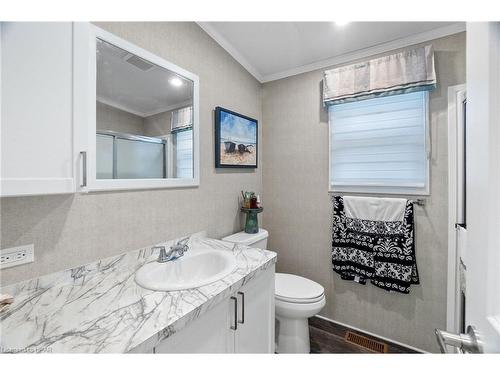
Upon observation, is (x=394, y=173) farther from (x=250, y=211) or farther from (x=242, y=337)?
(x=242, y=337)

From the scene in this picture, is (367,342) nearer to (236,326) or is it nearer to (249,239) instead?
(249,239)

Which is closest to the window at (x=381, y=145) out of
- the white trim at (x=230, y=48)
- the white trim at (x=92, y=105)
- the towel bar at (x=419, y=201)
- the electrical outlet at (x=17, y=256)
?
the towel bar at (x=419, y=201)

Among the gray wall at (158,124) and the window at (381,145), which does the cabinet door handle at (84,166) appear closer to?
the gray wall at (158,124)

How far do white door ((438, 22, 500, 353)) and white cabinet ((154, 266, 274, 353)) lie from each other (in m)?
0.73

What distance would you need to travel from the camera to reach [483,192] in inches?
15.6

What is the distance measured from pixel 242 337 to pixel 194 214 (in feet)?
2.65

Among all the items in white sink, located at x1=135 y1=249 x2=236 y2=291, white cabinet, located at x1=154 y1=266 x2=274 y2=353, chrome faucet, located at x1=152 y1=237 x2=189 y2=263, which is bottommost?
white cabinet, located at x1=154 y1=266 x2=274 y2=353

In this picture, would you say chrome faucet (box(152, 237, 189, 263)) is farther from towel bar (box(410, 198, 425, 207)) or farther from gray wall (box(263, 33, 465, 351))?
towel bar (box(410, 198, 425, 207))

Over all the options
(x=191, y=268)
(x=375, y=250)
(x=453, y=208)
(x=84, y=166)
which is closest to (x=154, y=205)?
(x=191, y=268)

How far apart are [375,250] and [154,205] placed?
1.61m

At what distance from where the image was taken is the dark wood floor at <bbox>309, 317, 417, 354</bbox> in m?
1.65

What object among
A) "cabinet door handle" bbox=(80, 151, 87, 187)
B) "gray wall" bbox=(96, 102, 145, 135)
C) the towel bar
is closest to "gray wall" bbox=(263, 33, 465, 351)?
the towel bar

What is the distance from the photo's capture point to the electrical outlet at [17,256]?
0.81 m
